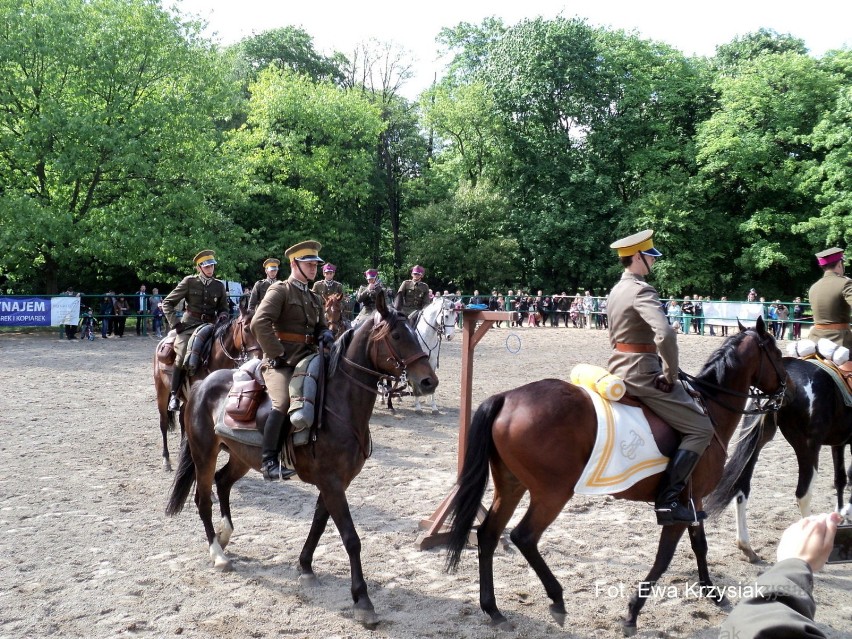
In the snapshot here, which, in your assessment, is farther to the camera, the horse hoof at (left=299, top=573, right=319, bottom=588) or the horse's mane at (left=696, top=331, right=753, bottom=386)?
the horse's mane at (left=696, top=331, right=753, bottom=386)

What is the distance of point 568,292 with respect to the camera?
45469mm

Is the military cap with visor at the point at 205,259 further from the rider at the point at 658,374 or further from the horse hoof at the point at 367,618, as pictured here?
the rider at the point at 658,374

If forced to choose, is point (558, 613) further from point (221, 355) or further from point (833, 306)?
point (221, 355)

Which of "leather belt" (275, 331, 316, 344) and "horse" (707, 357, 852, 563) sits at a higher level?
"leather belt" (275, 331, 316, 344)

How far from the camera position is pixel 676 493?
5.18 m

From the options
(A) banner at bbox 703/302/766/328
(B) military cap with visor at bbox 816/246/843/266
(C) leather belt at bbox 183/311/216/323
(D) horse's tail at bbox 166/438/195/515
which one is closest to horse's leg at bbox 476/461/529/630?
(D) horse's tail at bbox 166/438/195/515

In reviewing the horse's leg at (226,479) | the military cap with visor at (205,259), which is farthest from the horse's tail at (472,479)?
the military cap with visor at (205,259)

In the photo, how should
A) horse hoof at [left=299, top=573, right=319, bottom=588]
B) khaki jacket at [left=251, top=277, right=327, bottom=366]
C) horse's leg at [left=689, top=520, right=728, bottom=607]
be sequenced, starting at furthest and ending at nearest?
khaki jacket at [left=251, top=277, right=327, bottom=366]
horse hoof at [left=299, top=573, right=319, bottom=588]
horse's leg at [left=689, top=520, right=728, bottom=607]

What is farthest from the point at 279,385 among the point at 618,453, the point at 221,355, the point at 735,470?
the point at 735,470

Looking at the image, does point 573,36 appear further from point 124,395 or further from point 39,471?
point 39,471

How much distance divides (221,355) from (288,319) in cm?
381

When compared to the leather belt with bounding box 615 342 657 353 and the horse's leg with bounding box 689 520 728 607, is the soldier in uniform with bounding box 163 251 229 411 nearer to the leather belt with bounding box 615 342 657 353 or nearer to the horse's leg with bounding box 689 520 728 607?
the leather belt with bounding box 615 342 657 353

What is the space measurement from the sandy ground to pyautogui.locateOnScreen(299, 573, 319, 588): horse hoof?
0.06 m

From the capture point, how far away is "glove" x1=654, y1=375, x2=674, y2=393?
5.26 m
